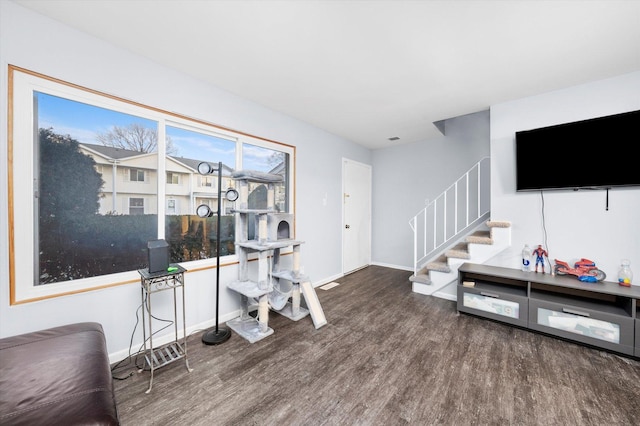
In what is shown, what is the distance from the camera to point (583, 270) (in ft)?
8.23

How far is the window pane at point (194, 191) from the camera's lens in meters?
2.37

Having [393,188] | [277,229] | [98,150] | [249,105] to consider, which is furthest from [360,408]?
[393,188]

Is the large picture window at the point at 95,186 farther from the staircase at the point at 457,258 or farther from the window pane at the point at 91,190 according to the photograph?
the staircase at the point at 457,258

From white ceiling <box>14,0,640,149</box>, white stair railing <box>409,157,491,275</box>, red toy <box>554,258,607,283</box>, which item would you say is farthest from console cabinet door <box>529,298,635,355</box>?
white ceiling <box>14,0,640,149</box>

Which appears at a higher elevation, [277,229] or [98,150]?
[98,150]

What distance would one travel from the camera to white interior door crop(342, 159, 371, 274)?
4.60m

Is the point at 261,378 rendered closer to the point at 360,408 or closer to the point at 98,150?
the point at 360,408

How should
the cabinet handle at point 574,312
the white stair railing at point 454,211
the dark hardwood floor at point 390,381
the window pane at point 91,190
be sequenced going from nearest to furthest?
the dark hardwood floor at point 390,381
the window pane at point 91,190
the cabinet handle at point 574,312
the white stair railing at point 454,211

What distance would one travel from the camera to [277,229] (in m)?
2.75


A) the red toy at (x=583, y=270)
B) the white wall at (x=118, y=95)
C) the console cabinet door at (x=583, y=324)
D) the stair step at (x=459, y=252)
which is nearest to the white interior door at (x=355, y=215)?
the white wall at (x=118, y=95)

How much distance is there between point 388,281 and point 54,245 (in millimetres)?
4104

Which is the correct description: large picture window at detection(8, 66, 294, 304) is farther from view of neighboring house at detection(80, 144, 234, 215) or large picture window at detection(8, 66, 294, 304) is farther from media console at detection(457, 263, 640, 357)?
media console at detection(457, 263, 640, 357)

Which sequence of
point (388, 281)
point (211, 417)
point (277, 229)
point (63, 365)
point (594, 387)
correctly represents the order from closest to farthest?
point (63, 365) < point (211, 417) < point (594, 387) < point (277, 229) < point (388, 281)

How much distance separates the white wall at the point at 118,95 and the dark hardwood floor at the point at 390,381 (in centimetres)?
42
